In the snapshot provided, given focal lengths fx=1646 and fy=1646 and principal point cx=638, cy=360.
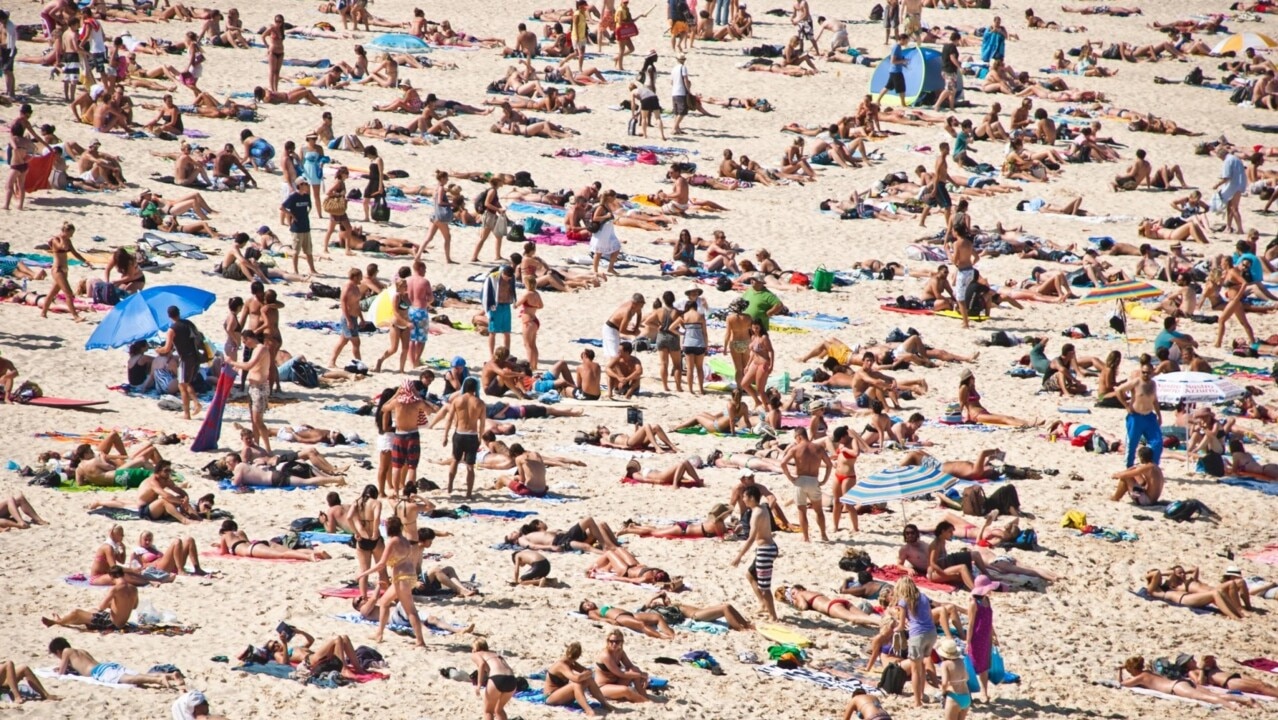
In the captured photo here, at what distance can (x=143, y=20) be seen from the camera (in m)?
32.8

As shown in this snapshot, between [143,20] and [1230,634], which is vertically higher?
[143,20]

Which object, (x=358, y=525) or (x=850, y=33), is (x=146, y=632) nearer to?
(x=358, y=525)

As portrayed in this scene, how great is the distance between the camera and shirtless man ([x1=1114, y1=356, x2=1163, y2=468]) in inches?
627

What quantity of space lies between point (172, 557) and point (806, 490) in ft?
17.3

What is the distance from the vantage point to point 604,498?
15156 millimetres

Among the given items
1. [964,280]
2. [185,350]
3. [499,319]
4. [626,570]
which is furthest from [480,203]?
[626,570]

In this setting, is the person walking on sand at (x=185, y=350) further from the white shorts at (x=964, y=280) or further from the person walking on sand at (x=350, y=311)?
the white shorts at (x=964, y=280)

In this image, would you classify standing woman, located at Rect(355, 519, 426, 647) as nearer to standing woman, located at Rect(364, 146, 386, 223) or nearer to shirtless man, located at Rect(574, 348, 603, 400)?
shirtless man, located at Rect(574, 348, 603, 400)

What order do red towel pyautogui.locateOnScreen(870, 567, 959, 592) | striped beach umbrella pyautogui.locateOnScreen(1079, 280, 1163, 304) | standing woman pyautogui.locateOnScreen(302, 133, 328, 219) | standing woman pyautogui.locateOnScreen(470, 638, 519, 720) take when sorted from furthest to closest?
standing woman pyautogui.locateOnScreen(302, 133, 328, 219)
striped beach umbrella pyautogui.locateOnScreen(1079, 280, 1163, 304)
red towel pyautogui.locateOnScreen(870, 567, 959, 592)
standing woman pyautogui.locateOnScreen(470, 638, 519, 720)

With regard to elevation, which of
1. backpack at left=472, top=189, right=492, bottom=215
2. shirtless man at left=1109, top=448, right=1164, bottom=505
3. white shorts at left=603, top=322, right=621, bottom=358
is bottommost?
shirtless man at left=1109, top=448, right=1164, bottom=505

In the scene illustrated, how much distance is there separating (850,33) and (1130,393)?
76.5 feet

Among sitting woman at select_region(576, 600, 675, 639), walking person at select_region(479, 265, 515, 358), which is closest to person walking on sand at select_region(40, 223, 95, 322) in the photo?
walking person at select_region(479, 265, 515, 358)

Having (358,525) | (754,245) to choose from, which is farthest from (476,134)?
(358,525)

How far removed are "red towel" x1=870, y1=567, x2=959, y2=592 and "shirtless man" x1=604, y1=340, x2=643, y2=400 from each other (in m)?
5.28
